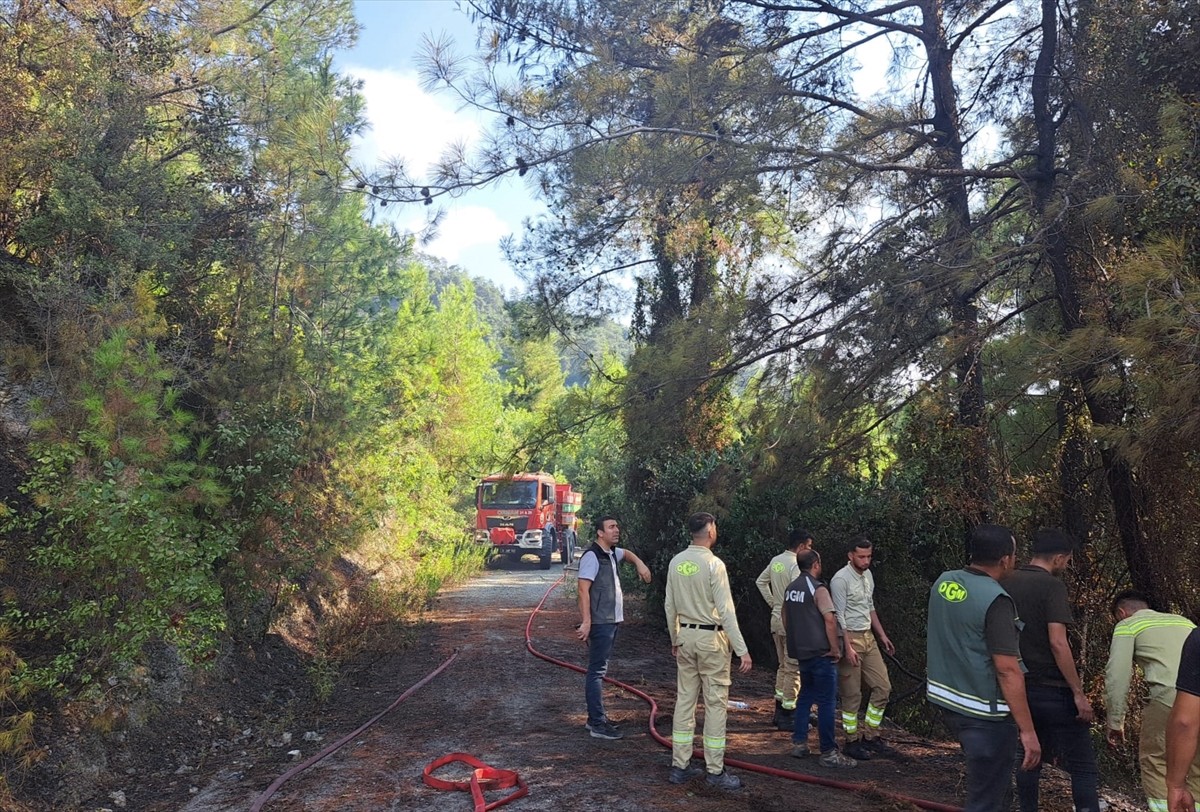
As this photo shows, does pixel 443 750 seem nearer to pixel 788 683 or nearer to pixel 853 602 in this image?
pixel 788 683

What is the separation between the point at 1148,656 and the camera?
4066 millimetres

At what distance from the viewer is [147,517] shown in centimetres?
580

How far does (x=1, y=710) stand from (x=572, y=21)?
736 centimetres

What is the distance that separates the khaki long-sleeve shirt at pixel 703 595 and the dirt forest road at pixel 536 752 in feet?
3.40

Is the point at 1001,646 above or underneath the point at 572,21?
underneath

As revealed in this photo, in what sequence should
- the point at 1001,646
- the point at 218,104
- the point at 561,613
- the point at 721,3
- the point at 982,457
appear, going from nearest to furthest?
the point at 1001,646
the point at 982,457
the point at 721,3
the point at 218,104
the point at 561,613

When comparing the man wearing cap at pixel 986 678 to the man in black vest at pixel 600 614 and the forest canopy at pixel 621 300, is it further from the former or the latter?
the man in black vest at pixel 600 614

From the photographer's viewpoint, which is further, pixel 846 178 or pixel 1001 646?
pixel 846 178

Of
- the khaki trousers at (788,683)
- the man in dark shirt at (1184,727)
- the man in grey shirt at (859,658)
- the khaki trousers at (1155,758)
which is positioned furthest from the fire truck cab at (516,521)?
the man in dark shirt at (1184,727)

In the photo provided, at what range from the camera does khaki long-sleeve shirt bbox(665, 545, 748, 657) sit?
5.36 metres

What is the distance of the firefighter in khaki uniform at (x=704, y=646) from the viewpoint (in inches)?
209

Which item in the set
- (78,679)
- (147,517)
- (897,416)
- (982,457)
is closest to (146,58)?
(147,517)

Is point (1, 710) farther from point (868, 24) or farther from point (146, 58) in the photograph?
point (868, 24)

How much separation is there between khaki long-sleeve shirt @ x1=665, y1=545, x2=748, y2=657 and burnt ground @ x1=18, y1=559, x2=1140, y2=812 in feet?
3.42
